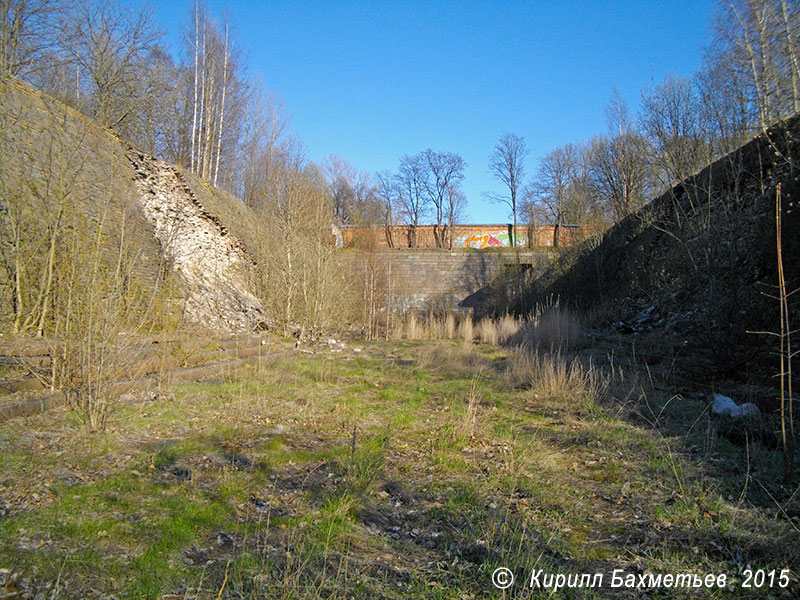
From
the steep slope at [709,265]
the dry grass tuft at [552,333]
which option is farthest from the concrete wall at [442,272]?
the dry grass tuft at [552,333]

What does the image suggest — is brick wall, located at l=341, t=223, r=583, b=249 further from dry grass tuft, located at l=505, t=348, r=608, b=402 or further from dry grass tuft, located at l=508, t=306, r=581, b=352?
dry grass tuft, located at l=505, t=348, r=608, b=402

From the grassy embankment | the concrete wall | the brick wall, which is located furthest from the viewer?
the brick wall

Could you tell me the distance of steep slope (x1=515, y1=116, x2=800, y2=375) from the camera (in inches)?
245

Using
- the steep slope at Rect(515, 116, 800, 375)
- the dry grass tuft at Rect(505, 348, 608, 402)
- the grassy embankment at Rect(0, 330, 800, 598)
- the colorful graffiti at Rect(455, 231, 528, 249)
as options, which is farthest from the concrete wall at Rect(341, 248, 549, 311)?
the grassy embankment at Rect(0, 330, 800, 598)

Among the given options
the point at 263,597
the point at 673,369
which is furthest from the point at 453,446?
the point at 673,369

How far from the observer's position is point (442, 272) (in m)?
25.8

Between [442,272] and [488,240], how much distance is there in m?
12.5

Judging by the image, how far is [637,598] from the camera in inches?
79.5

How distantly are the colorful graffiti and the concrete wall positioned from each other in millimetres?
10620

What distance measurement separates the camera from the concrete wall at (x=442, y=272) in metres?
24.7

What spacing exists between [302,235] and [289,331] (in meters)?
2.72

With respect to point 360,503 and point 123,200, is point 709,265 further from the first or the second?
point 123,200

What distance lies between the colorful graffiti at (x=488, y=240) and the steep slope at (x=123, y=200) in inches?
892

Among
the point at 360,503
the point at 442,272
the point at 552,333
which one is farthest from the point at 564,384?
the point at 442,272
